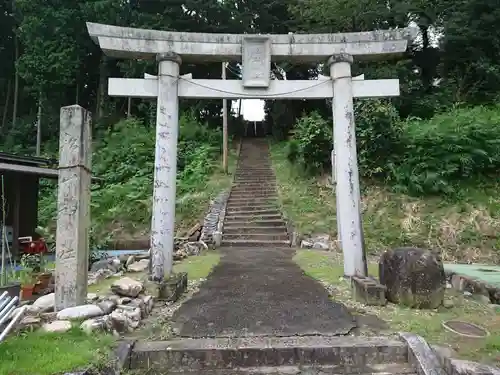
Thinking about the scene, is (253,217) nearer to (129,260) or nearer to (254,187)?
(254,187)

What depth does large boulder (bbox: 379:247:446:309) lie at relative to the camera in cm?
521

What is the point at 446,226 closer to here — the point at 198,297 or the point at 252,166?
the point at 198,297

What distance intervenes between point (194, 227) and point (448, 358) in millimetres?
9771

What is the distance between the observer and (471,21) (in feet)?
58.1

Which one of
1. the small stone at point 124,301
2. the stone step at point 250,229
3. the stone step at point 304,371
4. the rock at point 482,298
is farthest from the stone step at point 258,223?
the stone step at point 304,371

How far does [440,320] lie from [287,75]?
21.7 meters

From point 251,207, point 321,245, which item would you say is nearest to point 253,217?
point 251,207

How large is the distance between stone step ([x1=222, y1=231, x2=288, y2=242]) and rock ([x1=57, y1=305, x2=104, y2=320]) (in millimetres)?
7519

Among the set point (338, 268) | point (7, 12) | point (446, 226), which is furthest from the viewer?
point (7, 12)

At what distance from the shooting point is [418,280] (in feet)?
17.2

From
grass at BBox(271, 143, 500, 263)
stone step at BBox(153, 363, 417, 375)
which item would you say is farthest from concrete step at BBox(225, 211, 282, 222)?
stone step at BBox(153, 363, 417, 375)

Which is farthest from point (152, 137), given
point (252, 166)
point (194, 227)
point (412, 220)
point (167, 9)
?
point (412, 220)

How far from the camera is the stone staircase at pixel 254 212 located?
39.4ft

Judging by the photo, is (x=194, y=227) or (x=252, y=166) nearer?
(x=194, y=227)
